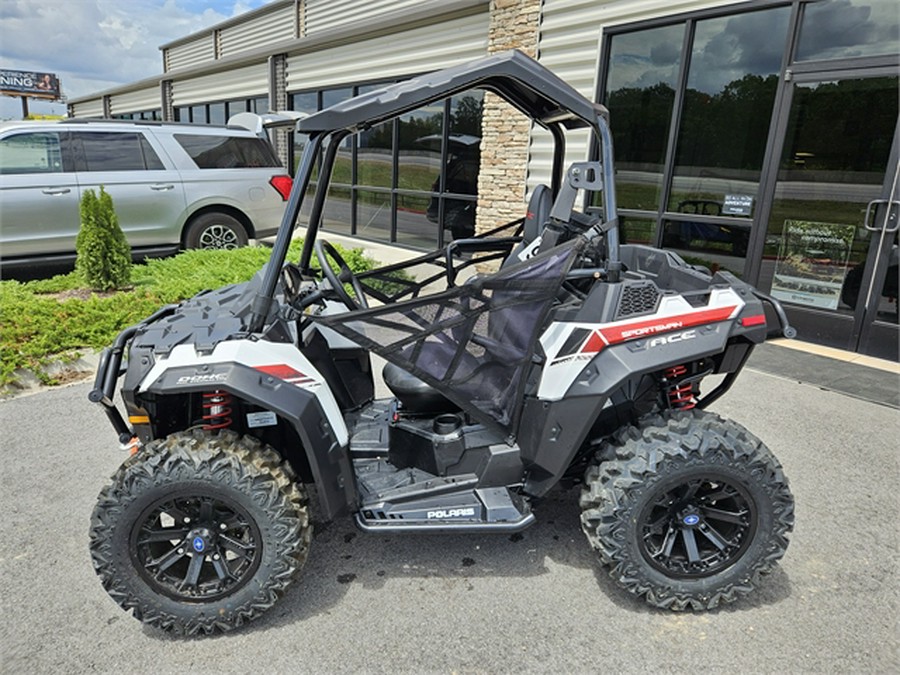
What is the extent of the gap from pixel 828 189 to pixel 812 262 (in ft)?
2.26

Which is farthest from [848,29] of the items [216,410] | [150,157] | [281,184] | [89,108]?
[89,108]

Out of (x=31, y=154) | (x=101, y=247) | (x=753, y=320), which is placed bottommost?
(x=101, y=247)

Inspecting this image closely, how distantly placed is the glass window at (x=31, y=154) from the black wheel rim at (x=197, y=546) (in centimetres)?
667

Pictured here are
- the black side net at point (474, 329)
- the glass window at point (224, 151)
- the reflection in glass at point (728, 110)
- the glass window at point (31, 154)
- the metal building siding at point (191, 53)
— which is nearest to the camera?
the black side net at point (474, 329)

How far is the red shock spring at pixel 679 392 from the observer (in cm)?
258

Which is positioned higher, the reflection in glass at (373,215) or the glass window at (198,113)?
the glass window at (198,113)

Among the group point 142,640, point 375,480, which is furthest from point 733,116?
point 142,640

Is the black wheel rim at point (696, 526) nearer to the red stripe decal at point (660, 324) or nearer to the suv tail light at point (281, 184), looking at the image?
the red stripe decal at point (660, 324)

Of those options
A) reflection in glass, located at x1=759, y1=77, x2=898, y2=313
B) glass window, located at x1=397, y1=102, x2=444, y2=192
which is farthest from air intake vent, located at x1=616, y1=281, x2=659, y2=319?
glass window, located at x1=397, y1=102, x2=444, y2=192

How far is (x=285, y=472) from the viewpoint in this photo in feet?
7.47

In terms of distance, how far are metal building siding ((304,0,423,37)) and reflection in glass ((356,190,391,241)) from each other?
347 cm

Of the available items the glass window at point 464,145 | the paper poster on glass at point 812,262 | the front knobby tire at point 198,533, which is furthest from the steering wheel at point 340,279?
the glass window at point 464,145

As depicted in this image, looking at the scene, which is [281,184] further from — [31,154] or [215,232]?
[31,154]

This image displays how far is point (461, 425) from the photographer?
2.62 meters
